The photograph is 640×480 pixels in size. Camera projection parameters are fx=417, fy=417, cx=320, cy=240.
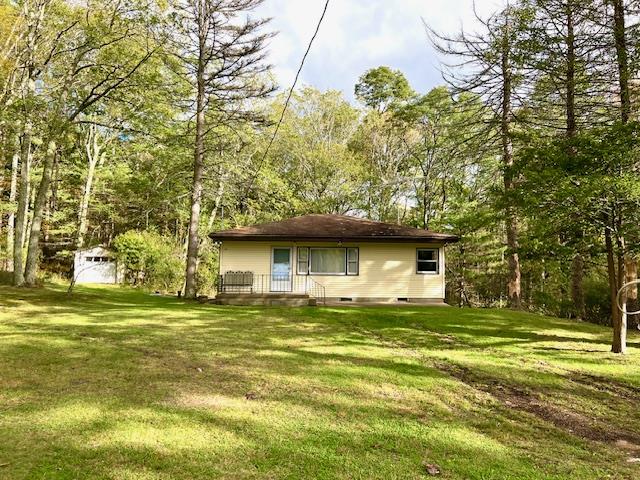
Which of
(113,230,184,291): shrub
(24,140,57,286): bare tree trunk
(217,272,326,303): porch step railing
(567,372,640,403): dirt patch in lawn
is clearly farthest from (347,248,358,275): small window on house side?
(113,230,184,291): shrub

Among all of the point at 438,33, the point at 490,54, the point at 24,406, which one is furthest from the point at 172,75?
the point at 24,406

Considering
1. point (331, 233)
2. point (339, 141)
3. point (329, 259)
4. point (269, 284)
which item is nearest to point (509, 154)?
point (331, 233)

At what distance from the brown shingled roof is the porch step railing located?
5.18 feet

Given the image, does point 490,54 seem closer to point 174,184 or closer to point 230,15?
point 230,15

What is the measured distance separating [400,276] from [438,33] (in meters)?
8.92

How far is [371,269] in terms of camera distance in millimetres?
17094

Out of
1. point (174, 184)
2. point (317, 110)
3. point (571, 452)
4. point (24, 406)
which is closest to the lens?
point (571, 452)

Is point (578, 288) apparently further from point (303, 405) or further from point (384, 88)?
point (384, 88)

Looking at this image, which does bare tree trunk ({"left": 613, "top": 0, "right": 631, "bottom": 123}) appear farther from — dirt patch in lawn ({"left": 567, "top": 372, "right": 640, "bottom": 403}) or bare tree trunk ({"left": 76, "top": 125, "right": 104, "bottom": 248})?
bare tree trunk ({"left": 76, "top": 125, "right": 104, "bottom": 248})

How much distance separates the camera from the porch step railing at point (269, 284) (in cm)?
1670

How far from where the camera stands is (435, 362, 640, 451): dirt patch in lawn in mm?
4316

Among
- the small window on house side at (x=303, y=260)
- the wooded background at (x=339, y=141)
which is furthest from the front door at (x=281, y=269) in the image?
the wooded background at (x=339, y=141)

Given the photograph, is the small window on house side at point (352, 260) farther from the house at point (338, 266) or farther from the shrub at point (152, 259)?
the shrub at point (152, 259)

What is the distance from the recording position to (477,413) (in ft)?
15.8
